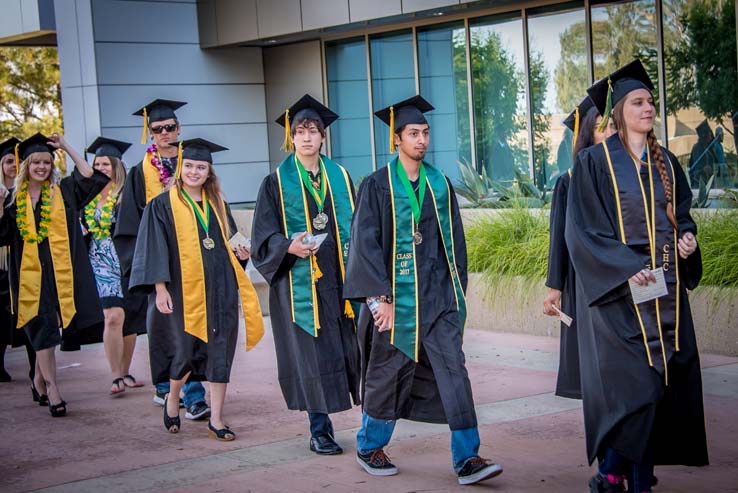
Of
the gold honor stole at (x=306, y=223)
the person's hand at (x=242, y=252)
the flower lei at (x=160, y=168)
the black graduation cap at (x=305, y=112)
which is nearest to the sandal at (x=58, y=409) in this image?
the flower lei at (x=160, y=168)

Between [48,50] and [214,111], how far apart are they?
11.7m

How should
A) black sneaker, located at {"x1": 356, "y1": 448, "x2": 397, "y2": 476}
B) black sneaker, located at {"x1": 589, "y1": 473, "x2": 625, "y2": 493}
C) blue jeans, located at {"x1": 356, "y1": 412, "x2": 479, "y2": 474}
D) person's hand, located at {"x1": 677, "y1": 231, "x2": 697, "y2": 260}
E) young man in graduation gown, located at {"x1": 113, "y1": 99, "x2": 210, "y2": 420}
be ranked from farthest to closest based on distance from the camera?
young man in graduation gown, located at {"x1": 113, "y1": 99, "x2": 210, "y2": 420} < black sneaker, located at {"x1": 356, "y1": 448, "x2": 397, "y2": 476} < blue jeans, located at {"x1": 356, "y1": 412, "x2": 479, "y2": 474} < black sneaker, located at {"x1": 589, "y1": 473, "x2": 625, "y2": 493} < person's hand, located at {"x1": 677, "y1": 231, "x2": 697, "y2": 260}

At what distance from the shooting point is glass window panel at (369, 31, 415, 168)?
1777cm

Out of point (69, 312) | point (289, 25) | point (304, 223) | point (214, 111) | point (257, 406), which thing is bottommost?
point (257, 406)

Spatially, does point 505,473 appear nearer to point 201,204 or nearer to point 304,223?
point 304,223

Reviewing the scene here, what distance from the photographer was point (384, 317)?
6.03 meters

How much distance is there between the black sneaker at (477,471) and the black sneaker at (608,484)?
51cm

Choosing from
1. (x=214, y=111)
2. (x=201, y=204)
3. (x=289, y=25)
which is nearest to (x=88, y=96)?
(x=214, y=111)

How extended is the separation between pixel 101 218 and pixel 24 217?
843 mm

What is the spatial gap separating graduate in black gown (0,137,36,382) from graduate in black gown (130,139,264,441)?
1606 mm

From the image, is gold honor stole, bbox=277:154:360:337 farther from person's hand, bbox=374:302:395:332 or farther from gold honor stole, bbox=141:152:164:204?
gold honor stole, bbox=141:152:164:204

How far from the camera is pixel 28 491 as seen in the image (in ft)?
20.8

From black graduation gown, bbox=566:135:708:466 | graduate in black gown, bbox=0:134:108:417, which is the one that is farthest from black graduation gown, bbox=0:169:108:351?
black graduation gown, bbox=566:135:708:466

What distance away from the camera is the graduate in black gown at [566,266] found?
20.9ft
